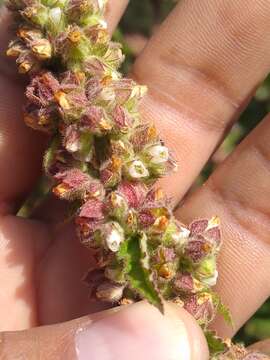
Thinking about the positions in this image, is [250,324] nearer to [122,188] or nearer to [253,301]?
[253,301]

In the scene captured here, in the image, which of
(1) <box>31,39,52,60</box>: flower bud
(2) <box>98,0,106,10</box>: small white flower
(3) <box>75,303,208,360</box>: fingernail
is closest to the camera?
(3) <box>75,303,208,360</box>: fingernail

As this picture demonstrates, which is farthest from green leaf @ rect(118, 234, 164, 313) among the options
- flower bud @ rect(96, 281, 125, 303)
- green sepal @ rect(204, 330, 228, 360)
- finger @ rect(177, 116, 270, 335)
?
finger @ rect(177, 116, 270, 335)

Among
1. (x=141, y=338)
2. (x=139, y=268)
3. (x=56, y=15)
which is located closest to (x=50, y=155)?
(x=56, y=15)

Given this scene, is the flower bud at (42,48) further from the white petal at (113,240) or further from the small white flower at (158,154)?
the white petal at (113,240)

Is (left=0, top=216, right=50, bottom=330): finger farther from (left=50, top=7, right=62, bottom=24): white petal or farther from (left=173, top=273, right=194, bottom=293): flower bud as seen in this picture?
(left=50, top=7, right=62, bottom=24): white petal

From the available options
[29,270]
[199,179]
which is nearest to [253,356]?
[29,270]

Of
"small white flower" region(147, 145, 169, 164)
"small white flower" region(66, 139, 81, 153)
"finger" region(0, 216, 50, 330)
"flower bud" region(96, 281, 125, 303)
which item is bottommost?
"finger" region(0, 216, 50, 330)
